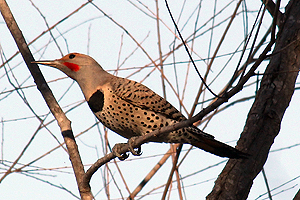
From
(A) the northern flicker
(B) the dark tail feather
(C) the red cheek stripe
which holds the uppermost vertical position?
(C) the red cheek stripe

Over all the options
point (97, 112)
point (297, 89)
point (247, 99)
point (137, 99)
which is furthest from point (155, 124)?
point (297, 89)

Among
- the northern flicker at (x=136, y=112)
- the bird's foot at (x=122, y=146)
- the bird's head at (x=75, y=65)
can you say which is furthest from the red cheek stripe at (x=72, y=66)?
the bird's foot at (x=122, y=146)

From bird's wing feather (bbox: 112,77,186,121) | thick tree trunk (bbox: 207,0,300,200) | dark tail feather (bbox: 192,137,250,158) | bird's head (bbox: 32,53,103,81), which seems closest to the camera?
dark tail feather (bbox: 192,137,250,158)

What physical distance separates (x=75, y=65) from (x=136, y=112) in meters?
0.97

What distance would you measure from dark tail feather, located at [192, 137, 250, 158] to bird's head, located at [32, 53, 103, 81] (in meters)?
1.38

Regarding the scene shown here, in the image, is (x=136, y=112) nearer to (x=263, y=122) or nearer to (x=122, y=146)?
(x=122, y=146)

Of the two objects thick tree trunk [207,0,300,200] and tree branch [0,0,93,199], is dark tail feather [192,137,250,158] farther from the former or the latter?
tree branch [0,0,93,199]

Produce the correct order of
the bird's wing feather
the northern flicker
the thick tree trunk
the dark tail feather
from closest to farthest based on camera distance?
the dark tail feather → the thick tree trunk → the northern flicker → the bird's wing feather

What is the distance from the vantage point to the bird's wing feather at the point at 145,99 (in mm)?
3682

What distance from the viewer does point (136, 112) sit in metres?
3.65

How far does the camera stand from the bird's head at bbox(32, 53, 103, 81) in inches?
162

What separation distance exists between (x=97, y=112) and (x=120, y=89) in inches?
12.4

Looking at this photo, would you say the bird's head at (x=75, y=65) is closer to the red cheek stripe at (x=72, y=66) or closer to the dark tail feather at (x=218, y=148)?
the red cheek stripe at (x=72, y=66)

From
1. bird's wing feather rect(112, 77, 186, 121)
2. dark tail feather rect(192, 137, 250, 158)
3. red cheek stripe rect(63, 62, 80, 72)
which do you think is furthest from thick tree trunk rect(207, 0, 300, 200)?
red cheek stripe rect(63, 62, 80, 72)
